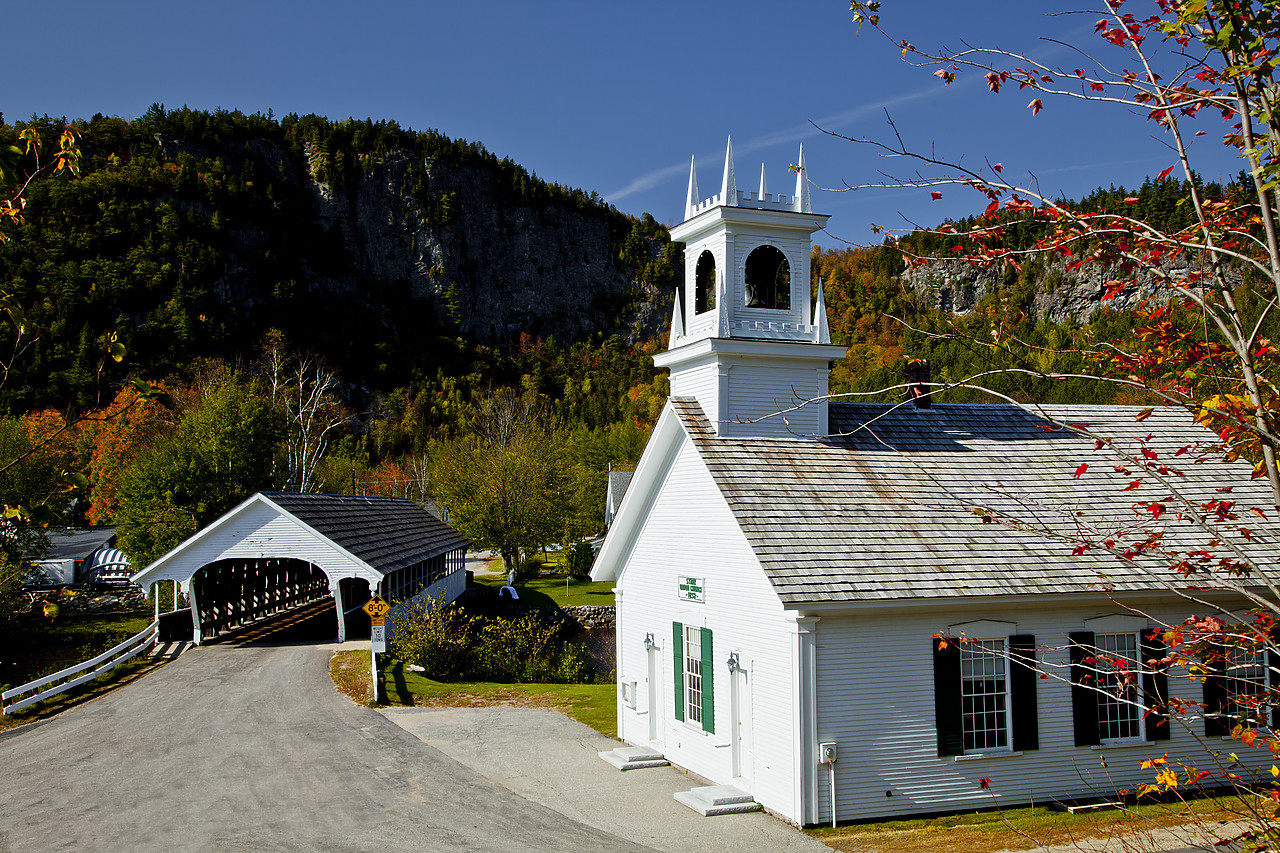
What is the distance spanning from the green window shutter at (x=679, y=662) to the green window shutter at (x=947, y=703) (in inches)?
173

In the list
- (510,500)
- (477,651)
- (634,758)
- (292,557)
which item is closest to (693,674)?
(634,758)

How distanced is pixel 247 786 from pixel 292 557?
1301cm

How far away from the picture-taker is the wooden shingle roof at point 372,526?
28.0 meters

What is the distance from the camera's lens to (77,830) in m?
12.5

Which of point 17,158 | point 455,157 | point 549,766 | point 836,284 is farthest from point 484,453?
point 455,157

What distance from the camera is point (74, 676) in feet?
75.8

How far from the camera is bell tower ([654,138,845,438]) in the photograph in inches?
618

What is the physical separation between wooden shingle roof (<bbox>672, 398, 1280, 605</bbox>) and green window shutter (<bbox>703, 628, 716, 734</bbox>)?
2546mm

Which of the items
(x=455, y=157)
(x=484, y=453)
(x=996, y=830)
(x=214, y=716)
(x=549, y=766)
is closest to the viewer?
(x=996, y=830)

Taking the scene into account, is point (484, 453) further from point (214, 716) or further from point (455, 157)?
point (455, 157)

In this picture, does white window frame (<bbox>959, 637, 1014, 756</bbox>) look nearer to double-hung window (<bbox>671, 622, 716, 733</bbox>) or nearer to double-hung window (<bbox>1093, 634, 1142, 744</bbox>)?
double-hung window (<bbox>1093, 634, 1142, 744</bbox>)

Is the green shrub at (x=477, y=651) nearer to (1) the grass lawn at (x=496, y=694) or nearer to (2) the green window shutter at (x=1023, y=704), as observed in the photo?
(1) the grass lawn at (x=496, y=694)

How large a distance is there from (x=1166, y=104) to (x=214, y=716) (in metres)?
20.3

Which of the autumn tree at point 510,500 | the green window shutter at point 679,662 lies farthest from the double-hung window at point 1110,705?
the autumn tree at point 510,500
